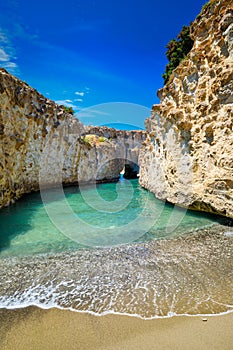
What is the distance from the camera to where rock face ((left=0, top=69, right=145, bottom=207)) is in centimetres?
1112

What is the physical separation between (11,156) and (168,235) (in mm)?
10205

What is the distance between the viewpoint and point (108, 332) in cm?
265

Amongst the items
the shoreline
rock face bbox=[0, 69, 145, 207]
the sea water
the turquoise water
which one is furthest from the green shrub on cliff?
the shoreline

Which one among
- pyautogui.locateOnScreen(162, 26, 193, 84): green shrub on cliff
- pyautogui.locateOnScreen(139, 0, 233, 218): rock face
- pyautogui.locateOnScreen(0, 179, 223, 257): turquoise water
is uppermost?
pyautogui.locateOnScreen(162, 26, 193, 84): green shrub on cliff

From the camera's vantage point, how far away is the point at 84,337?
8.45 ft

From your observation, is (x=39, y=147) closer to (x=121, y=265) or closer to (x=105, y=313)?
(x=121, y=265)

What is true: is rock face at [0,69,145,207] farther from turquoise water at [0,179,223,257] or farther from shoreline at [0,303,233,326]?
shoreline at [0,303,233,326]

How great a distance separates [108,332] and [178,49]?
65.9 feet

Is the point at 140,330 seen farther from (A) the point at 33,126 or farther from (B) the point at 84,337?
(A) the point at 33,126

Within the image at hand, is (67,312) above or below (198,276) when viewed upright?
below

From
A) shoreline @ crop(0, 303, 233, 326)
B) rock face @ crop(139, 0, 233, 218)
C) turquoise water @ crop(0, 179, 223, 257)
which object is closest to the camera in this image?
shoreline @ crop(0, 303, 233, 326)

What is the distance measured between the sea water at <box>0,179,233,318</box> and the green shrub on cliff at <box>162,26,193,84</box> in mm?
14873

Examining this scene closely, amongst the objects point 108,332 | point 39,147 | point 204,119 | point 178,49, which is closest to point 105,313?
point 108,332

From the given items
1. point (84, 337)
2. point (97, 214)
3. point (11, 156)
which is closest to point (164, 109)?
point (97, 214)
